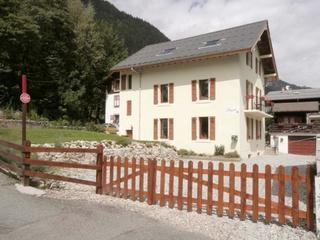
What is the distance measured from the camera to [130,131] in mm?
28922

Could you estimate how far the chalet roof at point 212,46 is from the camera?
75.0 ft

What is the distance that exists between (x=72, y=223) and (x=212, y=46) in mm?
20924

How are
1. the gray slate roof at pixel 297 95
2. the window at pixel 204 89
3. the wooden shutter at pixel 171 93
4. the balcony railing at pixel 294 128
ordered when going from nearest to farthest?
1. the window at pixel 204 89
2. the wooden shutter at pixel 171 93
3. the balcony railing at pixel 294 128
4. the gray slate roof at pixel 297 95

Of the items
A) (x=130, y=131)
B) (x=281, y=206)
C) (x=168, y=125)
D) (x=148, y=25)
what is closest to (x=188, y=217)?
(x=281, y=206)

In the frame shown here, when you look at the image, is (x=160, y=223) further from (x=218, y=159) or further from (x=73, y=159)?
(x=218, y=159)

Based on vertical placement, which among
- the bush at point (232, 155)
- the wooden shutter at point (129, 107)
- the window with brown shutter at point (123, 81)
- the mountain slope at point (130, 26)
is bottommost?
the bush at point (232, 155)

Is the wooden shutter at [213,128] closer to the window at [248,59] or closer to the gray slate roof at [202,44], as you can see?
the gray slate roof at [202,44]

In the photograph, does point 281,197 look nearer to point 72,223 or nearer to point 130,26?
point 72,223

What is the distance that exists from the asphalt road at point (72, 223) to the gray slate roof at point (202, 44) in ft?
57.8

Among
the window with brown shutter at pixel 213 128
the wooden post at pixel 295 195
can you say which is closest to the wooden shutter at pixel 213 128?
the window with brown shutter at pixel 213 128

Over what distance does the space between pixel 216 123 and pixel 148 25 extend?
211 ft

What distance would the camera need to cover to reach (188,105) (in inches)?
981

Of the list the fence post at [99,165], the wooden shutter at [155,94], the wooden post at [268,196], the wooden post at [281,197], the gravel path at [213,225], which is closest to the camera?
the gravel path at [213,225]

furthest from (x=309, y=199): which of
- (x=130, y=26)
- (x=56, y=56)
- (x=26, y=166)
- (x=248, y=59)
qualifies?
(x=130, y=26)
